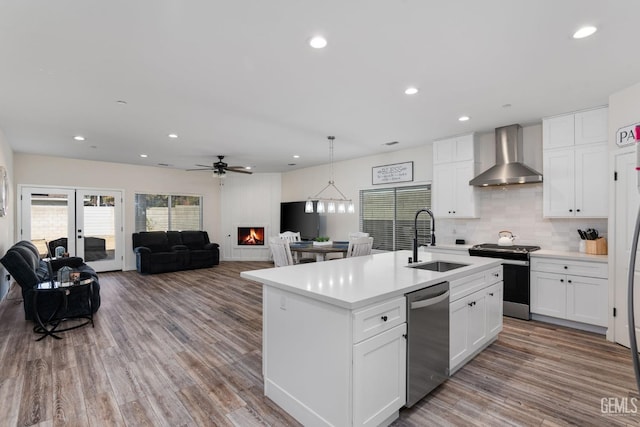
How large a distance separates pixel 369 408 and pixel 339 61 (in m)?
2.58

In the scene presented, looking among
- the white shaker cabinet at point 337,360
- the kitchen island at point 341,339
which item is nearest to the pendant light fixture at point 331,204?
the kitchen island at point 341,339

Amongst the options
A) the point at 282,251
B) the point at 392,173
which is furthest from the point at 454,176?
the point at 282,251

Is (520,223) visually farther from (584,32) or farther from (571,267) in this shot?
(584,32)

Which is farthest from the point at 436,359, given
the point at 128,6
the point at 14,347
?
the point at 14,347

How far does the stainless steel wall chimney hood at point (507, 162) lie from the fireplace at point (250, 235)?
629 cm

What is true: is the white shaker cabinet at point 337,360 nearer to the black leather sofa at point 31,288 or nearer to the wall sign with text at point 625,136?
the wall sign with text at point 625,136

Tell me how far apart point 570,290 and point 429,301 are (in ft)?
8.97

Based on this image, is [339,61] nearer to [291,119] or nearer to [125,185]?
[291,119]

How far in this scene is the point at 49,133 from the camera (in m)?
4.80

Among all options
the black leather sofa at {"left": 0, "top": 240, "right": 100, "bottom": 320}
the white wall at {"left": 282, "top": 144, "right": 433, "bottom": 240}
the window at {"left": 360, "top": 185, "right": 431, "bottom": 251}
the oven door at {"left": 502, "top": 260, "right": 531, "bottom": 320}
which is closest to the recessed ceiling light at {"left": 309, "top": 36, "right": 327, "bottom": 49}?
the white wall at {"left": 282, "top": 144, "right": 433, "bottom": 240}

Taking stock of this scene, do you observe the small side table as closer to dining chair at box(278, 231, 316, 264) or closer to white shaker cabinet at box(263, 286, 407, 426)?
dining chair at box(278, 231, 316, 264)

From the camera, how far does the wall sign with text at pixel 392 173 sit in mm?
5902

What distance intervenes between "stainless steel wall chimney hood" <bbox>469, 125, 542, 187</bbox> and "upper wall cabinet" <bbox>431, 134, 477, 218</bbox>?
0.28 meters

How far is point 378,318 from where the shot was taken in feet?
6.12
